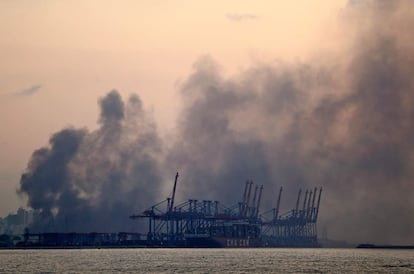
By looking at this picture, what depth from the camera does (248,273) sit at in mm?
140000

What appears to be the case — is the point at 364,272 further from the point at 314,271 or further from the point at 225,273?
the point at 225,273

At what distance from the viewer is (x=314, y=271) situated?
481ft

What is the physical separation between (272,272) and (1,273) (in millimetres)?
48268

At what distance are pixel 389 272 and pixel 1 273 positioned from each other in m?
69.1

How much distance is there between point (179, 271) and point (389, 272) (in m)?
37.6

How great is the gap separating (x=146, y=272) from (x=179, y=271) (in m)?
6.46

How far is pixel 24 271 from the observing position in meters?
149

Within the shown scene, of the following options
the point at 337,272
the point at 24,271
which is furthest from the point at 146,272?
the point at 337,272

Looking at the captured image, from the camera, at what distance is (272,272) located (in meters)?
143

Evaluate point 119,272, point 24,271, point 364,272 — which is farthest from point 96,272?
point 364,272

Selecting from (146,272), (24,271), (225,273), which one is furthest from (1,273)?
(225,273)

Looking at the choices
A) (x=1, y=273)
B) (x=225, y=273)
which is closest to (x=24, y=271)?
(x=1, y=273)

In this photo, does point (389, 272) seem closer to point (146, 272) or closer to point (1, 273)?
point (146, 272)

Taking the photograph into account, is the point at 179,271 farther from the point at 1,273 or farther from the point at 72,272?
the point at 1,273
